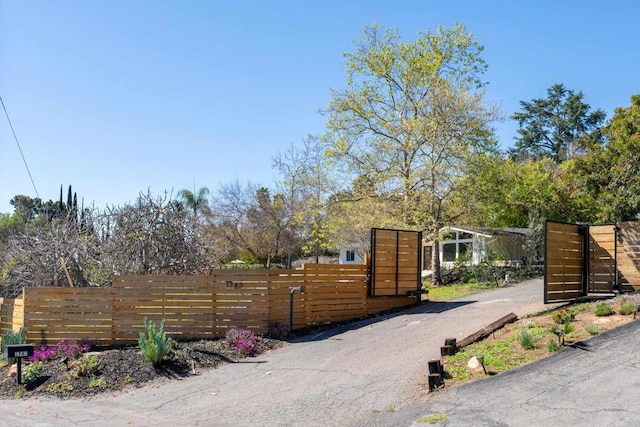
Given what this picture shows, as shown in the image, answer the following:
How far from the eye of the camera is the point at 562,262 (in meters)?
12.3

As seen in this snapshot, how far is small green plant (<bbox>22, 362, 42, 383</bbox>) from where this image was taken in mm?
9618

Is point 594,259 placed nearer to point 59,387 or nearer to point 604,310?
point 604,310

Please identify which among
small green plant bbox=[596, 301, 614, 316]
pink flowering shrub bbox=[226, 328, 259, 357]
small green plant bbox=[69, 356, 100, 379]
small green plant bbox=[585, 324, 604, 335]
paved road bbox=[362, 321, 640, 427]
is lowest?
small green plant bbox=[69, 356, 100, 379]

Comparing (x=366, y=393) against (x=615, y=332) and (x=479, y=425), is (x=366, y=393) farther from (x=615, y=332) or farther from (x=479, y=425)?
(x=615, y=332)

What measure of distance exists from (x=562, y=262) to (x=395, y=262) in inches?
167

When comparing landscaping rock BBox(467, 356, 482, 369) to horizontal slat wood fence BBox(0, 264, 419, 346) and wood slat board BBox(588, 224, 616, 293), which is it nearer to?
horizontal slat wood fence BBox(0, 264, 419, 346)

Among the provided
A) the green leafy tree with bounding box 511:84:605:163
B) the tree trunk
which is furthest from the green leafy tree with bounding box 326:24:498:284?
the green leafy tree with bounding box 511:84:605:163

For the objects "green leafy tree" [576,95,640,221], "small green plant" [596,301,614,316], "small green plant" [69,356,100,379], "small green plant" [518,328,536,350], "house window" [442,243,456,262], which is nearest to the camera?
"small green plant" [518,328,536,350]

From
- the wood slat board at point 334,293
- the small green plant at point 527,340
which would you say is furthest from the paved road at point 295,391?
the small green plant at point 527,340

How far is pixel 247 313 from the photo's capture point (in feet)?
39.4

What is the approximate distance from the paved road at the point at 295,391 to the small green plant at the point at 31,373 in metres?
0.66

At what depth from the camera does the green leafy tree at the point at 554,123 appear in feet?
177

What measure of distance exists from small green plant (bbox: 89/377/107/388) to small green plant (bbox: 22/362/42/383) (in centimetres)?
116

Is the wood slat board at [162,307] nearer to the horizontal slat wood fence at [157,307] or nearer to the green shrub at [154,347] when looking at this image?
the horizontal slat wood fence at [157,307]
